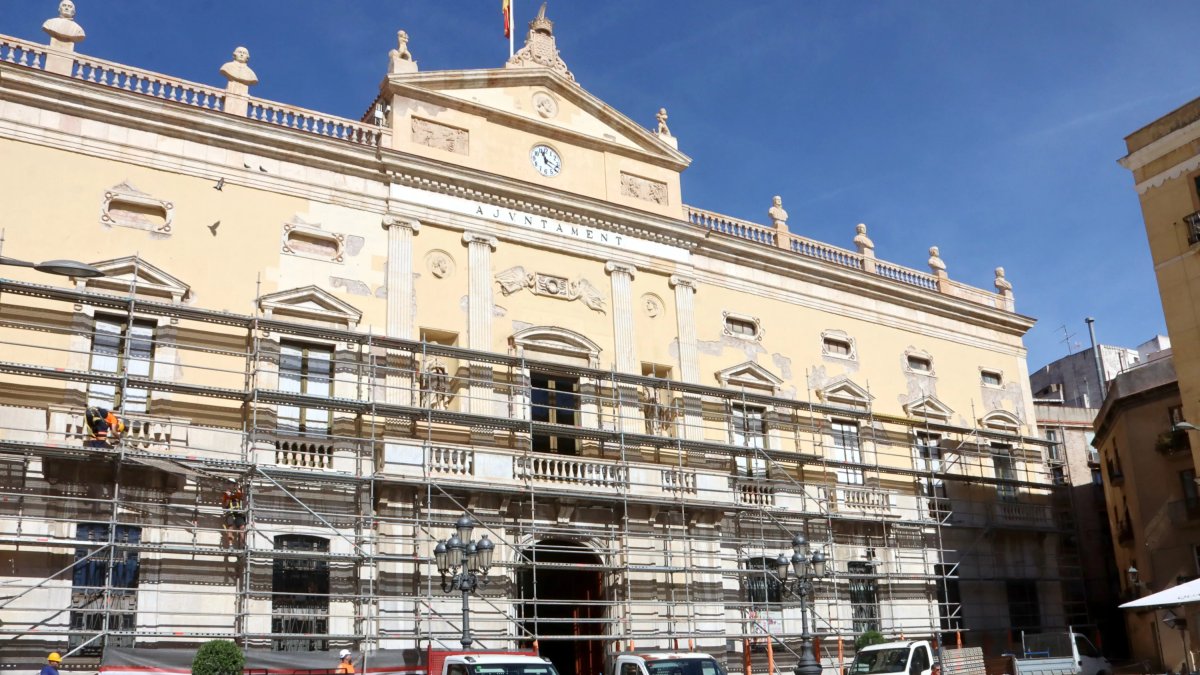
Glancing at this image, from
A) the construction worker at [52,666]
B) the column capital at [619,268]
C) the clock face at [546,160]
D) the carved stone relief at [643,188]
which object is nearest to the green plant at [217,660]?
the construction worker at [52,666]

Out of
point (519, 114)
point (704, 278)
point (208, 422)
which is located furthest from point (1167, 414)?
point (208, 422)

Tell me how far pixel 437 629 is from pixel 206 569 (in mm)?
4156

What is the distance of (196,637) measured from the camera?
19016mm

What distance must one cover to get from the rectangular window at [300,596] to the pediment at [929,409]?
16560mm

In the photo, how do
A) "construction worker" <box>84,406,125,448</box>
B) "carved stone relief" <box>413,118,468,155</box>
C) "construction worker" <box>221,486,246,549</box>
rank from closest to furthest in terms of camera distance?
1. "construction worker" <box>84,406,125,448</box>
2. "construction worker" <box>221,486,246,549</box>
3. "carved stone relief" <box>413,118,468,155</box>

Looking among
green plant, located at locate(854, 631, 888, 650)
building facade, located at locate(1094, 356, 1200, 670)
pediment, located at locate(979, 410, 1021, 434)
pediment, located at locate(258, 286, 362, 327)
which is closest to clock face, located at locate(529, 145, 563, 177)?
pediment, located at locate(258, 286, 362, 327)

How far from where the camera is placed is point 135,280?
67.7 ft

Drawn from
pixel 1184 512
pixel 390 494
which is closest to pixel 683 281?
pixel 390 494

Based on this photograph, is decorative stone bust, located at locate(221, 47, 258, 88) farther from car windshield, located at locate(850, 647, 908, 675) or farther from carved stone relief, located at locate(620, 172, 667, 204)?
car windshield, located at locate(850, 647, 908, 675)

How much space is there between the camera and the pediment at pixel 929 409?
1232 inches

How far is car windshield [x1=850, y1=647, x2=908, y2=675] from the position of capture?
20.9 meters

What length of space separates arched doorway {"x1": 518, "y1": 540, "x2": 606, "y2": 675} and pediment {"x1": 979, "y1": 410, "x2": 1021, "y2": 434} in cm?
1351

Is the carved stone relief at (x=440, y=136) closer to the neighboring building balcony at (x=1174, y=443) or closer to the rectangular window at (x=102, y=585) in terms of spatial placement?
the rectangular window at (x=102, y=585)

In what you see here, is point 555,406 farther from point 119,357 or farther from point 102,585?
point 102,585
